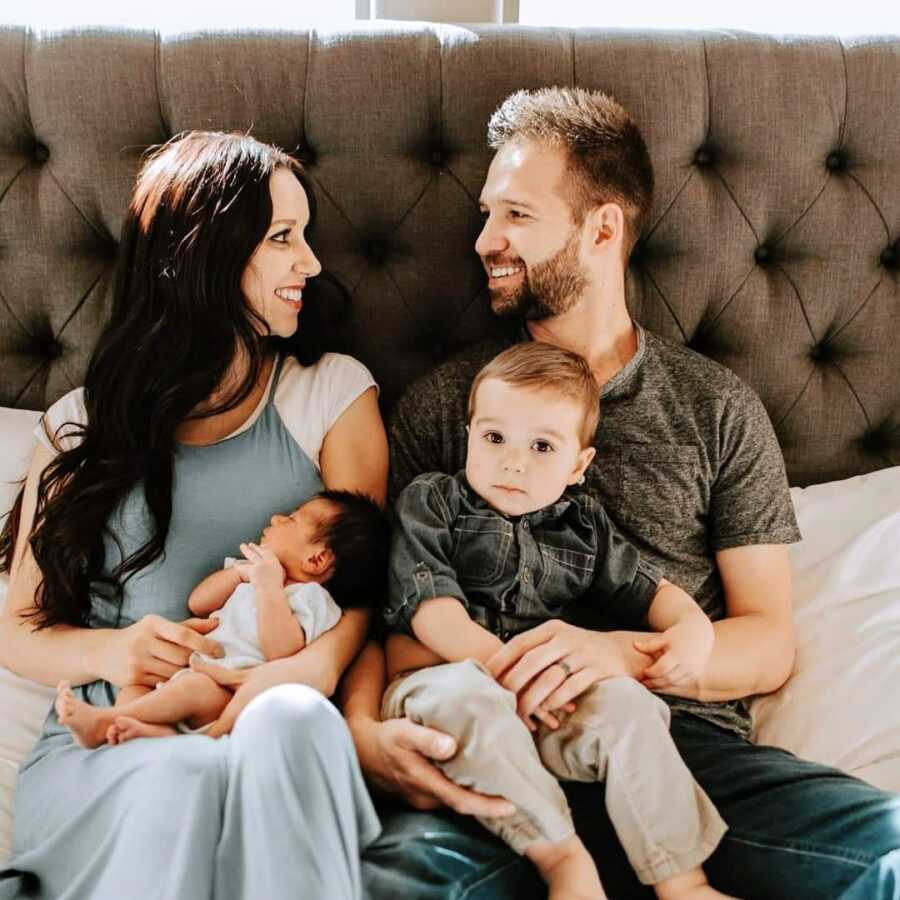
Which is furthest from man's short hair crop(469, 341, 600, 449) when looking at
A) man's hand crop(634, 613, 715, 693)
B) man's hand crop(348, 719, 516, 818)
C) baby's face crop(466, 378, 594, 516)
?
man's hand crop(348, 719, 516, 818)

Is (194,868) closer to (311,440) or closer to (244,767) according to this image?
(244,767)

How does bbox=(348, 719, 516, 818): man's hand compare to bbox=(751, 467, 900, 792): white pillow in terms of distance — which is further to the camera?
bbox=(751, 467, 900, 792): white pillow

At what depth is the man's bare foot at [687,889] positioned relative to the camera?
906 mm

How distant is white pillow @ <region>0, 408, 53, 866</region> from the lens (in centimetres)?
104

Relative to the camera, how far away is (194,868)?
81 cm

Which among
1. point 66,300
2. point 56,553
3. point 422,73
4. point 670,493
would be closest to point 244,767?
point 56,553

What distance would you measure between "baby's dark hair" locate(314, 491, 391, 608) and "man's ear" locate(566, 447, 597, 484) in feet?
0.70

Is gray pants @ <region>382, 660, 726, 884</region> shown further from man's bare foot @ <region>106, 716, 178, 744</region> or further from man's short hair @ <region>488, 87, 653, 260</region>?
man's short hair @ <region>488, 87, 653, 260</region>

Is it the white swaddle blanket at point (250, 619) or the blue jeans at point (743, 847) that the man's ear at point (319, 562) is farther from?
the blue jeans at point (743, 847)

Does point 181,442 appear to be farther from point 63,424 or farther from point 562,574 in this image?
point 562,574

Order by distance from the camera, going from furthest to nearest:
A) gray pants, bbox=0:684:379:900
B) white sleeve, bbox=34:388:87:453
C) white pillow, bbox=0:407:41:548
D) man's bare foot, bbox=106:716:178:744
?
white pillow, bbox=0:407:41:548 → white sleeve, bbox=34:388:87:453 → man's bare foot, bbox=106:716:178:744 → gray pants, bbox=0:684:379:900

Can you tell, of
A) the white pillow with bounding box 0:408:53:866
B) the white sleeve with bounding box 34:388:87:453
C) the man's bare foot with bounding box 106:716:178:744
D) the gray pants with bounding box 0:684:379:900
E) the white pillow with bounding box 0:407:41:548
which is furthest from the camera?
the white pillow with bounding box 0:407:41:548

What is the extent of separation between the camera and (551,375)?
1.08m

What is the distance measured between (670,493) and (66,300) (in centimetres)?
82
